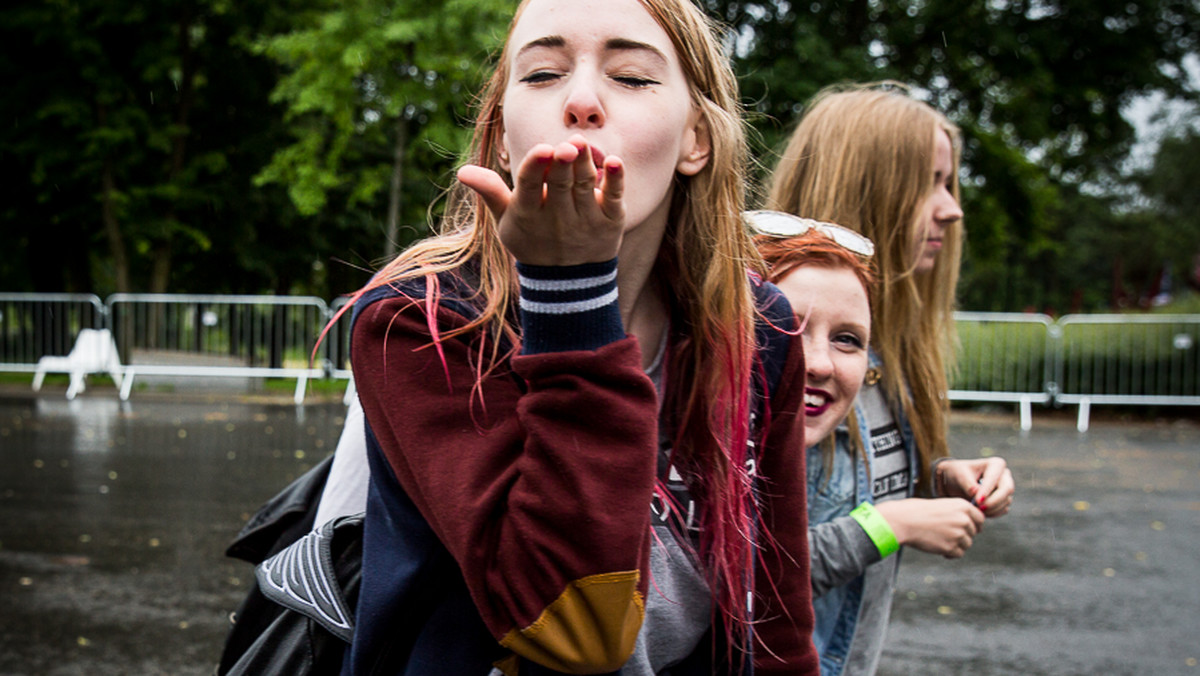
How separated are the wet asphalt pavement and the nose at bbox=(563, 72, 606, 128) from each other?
3.82 meters

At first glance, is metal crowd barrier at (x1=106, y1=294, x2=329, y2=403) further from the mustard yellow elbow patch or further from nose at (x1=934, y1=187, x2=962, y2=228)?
the mustard yellow elbow patch

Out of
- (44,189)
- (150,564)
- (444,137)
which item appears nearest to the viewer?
(150,564)

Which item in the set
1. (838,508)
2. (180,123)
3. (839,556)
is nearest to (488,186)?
(839,556)

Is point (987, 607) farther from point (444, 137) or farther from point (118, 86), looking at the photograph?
point (118, 86)

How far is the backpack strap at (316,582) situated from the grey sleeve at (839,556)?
36.6 inches

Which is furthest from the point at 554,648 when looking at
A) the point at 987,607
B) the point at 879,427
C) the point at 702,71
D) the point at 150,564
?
the point at 150,564

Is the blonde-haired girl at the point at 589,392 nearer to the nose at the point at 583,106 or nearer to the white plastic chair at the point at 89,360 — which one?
the nose at the point at 583,106

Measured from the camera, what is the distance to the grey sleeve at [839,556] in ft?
5.95

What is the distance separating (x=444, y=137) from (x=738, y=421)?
44.5ft

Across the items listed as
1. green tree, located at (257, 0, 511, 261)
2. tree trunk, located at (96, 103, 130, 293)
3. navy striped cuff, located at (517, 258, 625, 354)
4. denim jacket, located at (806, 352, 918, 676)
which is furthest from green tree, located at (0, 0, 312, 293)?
navy striped cuff, located at (517, 258, 625, 354)

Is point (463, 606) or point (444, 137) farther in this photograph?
point (444, 137)

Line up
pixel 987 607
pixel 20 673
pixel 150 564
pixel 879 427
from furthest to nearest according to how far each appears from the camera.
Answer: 1. pixel 150 564
2. pixel 987 607
3. pixel 20 673
4. pixel 879 427

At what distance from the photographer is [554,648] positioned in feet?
3.39

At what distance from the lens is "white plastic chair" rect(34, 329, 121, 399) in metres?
14.5
